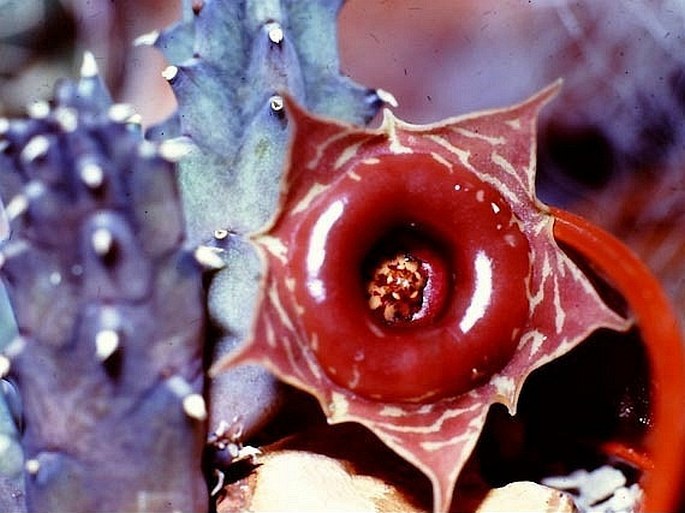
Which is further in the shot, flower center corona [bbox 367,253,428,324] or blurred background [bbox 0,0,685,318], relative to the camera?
blurred background [bbox 0,0,685,318]

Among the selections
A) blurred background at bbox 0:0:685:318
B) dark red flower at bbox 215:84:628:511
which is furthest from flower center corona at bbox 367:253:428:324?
blurred background at bbox 0:0:685:318

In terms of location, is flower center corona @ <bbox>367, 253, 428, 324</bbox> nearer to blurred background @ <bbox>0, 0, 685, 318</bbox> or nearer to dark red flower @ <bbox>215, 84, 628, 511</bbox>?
dark red flower @ <bbox>215, 84, 628, 511</bbox>

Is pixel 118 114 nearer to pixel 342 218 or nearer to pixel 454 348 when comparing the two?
pixel 342 218

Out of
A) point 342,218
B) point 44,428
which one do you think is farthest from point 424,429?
point 44,428

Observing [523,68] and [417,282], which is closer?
[417,282]

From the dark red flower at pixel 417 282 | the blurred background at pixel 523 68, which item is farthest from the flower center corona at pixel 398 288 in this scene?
the blurred background at pixel 523 68

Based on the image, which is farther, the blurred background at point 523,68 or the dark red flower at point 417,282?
the blurred background at point 523,68

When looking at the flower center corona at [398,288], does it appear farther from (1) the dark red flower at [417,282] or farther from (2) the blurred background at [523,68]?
(2) the blurred background at [523,68]

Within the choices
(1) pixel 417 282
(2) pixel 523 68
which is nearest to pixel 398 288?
(1) pixel 417 282

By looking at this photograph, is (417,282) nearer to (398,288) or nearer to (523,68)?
(398,288)
